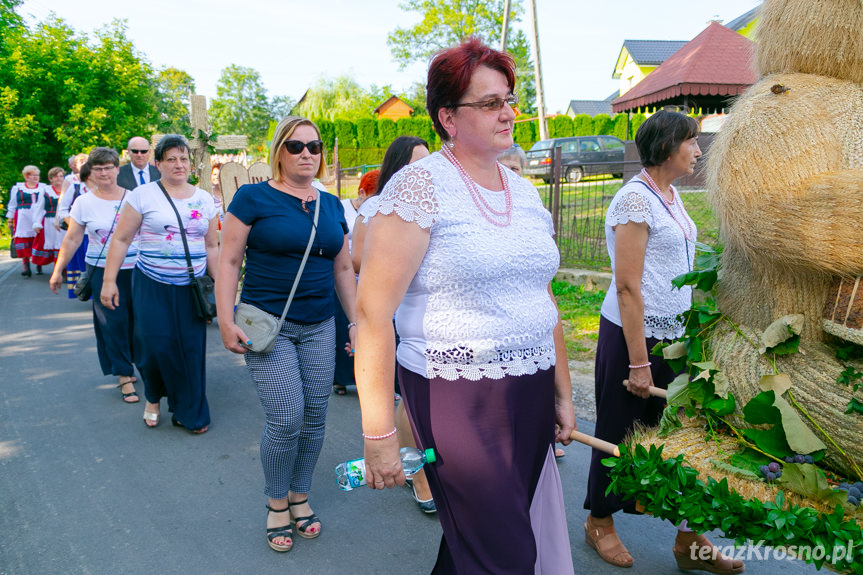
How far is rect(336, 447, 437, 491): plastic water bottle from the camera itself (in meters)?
2.06

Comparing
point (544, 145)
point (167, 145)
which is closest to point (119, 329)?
point (167, 145)

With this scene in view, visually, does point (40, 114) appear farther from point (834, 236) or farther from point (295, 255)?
point (834, 236)

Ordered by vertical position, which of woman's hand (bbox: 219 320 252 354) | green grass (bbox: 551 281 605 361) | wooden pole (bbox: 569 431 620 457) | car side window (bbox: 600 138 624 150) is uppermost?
car side window (bbox: 600 138 624 150)

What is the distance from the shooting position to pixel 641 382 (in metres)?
2.94

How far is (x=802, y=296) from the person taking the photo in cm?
186

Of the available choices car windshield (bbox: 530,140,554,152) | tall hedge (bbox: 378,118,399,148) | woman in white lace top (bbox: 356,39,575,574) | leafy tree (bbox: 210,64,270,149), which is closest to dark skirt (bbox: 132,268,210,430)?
woman in white lace top (bbox: 356,39,575,574)

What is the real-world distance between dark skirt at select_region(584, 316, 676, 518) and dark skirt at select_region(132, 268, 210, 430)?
307 centimetres

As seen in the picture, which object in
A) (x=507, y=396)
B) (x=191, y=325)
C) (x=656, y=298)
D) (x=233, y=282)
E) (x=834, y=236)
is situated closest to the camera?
(x=834, y=236)

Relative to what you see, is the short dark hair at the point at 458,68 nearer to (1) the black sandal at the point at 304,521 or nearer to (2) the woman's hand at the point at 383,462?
(2) the woman's hand at the point at 383,462

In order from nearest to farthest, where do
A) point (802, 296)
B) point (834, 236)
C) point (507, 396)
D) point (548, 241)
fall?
1. point (834, 236)
2. point (802, 296)
3. point (507, 396)
4. point (548, 241)

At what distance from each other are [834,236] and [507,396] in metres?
1.00

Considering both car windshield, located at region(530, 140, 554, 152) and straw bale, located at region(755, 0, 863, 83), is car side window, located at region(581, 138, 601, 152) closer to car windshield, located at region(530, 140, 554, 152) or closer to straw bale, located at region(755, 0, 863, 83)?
car windshield, located at region(530, 140, 554, 152)

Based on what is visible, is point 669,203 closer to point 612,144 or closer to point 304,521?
point 304,521

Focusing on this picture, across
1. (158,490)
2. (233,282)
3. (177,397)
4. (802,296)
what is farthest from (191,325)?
(802,296)
